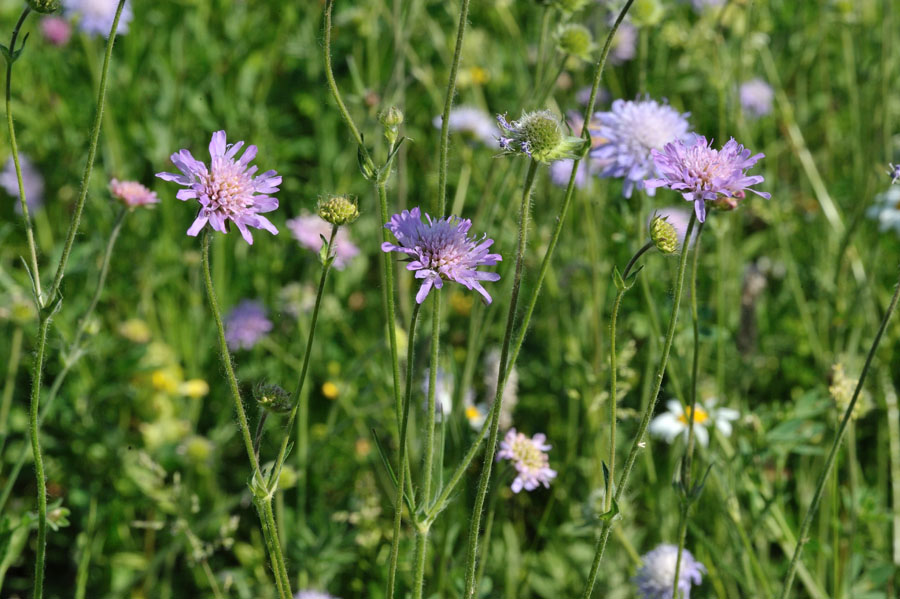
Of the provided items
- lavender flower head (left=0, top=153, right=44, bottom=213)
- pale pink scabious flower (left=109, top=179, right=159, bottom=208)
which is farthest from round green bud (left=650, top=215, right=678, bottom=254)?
lavender flower head (left=0, top=153, right=44, bottom=213)

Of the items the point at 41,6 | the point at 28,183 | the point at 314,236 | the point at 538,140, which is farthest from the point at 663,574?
the point at 28,183

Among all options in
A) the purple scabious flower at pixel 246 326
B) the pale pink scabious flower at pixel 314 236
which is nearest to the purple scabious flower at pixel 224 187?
the pale pink scabious flower at pixel 314 236

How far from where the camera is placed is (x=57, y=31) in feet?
12.1

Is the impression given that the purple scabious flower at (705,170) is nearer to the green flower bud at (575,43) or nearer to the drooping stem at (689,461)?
the drooping stem at (689,461)

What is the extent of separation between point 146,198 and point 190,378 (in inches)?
44.1

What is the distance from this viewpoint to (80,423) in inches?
102

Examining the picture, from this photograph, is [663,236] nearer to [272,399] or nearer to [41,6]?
[272,399]

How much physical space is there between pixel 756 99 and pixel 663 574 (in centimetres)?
239

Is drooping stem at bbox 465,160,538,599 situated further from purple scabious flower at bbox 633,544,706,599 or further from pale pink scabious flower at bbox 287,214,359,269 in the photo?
pale pink scabious flower at bbox 287,214,359,269

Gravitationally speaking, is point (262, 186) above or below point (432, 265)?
above

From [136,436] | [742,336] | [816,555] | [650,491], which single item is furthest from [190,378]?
[816,555]

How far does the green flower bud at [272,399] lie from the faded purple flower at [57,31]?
286 cm

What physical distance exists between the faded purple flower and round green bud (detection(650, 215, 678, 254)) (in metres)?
3.06

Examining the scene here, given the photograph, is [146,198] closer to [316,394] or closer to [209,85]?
[316,394]
